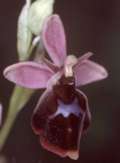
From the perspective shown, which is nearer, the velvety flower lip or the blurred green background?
the velvety flower lip

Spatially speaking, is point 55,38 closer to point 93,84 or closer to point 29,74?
point 29,74

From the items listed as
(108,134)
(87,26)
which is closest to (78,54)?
(87,26)

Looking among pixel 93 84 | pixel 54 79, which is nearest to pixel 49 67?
pixel 54 79

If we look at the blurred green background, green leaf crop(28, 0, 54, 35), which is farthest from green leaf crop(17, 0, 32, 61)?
the blurred green background

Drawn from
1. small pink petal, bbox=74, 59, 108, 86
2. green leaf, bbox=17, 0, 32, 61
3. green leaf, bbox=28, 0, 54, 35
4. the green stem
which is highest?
green leaf, bbox=28, 0, 54, 35

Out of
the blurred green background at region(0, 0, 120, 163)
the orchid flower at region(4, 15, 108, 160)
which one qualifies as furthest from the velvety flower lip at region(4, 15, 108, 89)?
the blurred green background at region(0, 0, 120, 163)

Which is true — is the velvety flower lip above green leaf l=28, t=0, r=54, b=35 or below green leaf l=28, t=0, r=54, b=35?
below

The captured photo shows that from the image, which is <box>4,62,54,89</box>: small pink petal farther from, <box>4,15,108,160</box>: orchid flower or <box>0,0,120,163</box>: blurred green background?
<box>0,0,120,163</box>: blurred green background
